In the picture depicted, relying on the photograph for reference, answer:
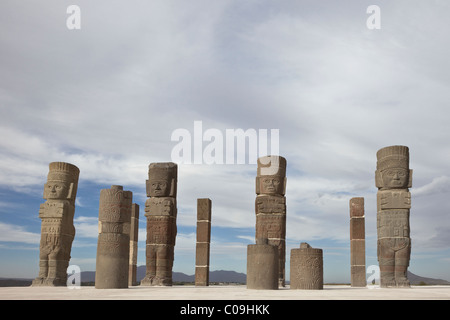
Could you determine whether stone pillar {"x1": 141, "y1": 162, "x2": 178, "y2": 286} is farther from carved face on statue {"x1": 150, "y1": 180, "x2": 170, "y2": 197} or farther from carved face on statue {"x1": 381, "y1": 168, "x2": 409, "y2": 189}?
carved face on statue {"x1": 381, "y1": 168, "x2": 409, "y2": 189}

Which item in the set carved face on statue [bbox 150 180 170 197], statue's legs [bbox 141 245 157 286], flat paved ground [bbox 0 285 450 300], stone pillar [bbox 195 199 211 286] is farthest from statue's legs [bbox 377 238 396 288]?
statue's legs [bbox 141 245 157 286]

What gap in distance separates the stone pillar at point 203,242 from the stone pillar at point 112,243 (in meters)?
5.56

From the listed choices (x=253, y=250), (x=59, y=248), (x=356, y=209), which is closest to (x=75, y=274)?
(x=59, y=248)

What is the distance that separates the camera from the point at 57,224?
647 inches

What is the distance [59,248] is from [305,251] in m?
8.60

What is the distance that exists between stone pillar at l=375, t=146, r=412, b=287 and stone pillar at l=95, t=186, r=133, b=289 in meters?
8.59

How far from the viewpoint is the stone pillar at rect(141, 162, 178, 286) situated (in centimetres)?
1798

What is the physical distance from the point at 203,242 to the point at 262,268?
680 cm

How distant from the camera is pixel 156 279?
58.2ft

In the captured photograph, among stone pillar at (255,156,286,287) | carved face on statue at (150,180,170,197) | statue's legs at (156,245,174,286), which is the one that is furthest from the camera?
carved face on statue at (150,180,170,197)

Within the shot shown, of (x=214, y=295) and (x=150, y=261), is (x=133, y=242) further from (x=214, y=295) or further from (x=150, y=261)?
(x=214, y=295)

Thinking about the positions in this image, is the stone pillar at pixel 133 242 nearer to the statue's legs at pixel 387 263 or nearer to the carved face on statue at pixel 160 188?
the carved face on statue at pixel 160 188

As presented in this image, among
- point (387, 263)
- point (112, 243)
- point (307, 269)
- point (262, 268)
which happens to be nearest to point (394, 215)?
point (387, 263)
